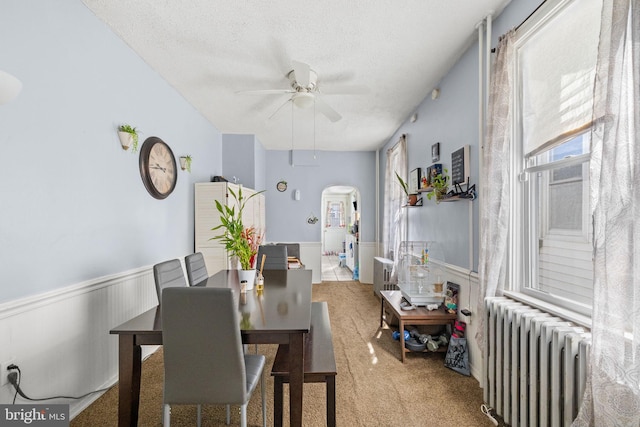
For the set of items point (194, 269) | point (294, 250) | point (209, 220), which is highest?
point (209, 220)

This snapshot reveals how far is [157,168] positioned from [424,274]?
2.96 m

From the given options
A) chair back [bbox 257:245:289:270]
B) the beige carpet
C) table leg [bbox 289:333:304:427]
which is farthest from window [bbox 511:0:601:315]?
chair back [bbox 257:245:289:270]

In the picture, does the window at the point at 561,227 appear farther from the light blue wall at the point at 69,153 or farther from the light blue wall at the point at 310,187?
the light blue wall at the point at 310,187

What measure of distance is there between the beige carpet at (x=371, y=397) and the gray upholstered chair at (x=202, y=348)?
688mm

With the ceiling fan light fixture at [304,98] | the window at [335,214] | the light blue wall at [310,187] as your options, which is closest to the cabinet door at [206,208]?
the ceiling fan light fixture at [304,98]

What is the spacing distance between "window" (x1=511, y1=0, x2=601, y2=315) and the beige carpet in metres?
0.94

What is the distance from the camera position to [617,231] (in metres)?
1.14

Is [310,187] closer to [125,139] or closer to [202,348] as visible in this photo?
[125,139]

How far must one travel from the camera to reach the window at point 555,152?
60.7 inches

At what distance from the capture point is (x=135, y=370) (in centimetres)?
151

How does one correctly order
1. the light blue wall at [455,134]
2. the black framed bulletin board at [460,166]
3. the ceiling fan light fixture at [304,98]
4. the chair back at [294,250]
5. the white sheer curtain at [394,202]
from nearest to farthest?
the light blue wall at [455,134] < the black framed bulletin board at [460,166] < the ceiling fan light fixture at [304,98] < the white sheer curtain at [394,202] < the chair back at [294,250]

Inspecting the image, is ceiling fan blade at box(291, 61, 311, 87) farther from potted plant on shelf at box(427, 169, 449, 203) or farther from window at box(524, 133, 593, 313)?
window at box(524, 133, 593, 313)

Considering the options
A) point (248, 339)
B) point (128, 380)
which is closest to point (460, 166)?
point (248, 339)

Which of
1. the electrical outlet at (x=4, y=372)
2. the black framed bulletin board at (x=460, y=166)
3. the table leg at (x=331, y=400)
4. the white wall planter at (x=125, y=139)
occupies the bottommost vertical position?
the table leg at (x=331, y=400)
